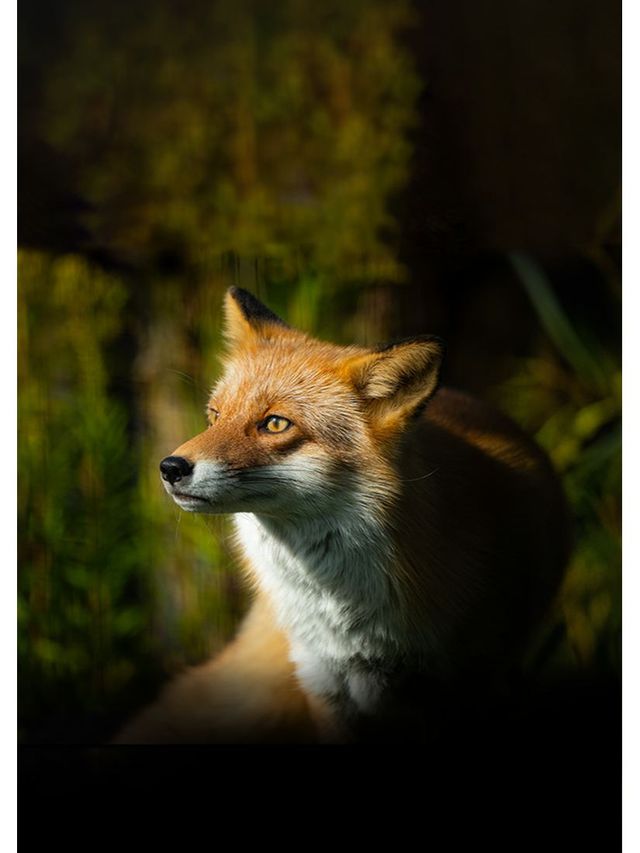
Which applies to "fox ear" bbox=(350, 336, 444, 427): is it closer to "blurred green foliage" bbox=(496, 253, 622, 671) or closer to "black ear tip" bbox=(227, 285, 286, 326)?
"black ear tip" bbox=(227, 285, 286, 326)

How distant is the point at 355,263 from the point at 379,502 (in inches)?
34.0

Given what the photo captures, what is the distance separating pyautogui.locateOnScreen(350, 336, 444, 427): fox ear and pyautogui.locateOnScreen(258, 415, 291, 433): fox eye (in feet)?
0.76

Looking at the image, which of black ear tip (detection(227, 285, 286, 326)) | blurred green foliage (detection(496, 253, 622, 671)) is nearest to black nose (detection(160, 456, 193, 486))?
black ear tip (detection(227, 285, 286, 326))

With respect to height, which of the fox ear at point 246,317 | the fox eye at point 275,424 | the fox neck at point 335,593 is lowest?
the fox neck at point 335,593

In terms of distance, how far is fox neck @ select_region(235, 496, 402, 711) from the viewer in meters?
2.56

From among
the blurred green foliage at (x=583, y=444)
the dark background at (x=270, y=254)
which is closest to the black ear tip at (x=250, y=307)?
the dark background at (x=270, y=254)

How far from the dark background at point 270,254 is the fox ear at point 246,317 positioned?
0.13 metres

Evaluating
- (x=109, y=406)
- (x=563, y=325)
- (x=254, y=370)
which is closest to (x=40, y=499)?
(x=109, y=406)

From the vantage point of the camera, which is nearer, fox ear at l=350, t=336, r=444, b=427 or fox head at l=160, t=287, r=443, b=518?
fox head at l=160, t=287, r=443, b=518

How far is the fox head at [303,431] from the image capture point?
2.41 metres

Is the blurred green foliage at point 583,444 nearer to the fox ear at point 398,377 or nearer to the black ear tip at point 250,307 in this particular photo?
the fox ear at point 398,377

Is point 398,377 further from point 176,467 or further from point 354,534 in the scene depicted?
point 176,467

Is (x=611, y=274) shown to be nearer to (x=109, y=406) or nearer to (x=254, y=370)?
(x=254, y=370)

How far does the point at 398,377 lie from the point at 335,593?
62cm
